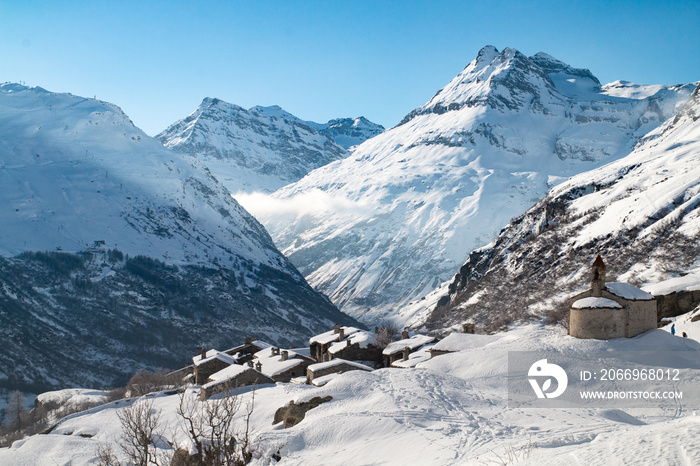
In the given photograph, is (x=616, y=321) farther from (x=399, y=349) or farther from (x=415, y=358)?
(x=399, y=349)

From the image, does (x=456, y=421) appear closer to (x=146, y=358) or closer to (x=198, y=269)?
(x=146, y=358)

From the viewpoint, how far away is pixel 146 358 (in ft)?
463

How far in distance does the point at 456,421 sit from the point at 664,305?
135ft

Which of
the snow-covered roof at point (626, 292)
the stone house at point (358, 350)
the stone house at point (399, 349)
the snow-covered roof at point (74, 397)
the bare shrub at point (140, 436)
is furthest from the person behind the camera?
the snow-covered roof at point (74, 397)

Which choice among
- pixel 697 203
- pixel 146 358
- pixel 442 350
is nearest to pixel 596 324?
pixel 442 350

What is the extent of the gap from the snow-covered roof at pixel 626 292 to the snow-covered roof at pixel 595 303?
43.6 inches

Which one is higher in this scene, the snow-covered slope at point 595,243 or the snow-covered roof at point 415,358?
the snow-covered slope at point 595,243

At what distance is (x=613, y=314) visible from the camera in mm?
38938

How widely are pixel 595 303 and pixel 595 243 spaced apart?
71.7 meters

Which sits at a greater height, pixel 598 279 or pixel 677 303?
pixel 598 279

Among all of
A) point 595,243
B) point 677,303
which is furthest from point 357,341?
point 595,243

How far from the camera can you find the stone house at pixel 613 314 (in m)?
39.0

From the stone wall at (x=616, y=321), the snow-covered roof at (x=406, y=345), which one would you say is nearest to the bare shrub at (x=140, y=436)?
the stone wall at (x=616, y=321)

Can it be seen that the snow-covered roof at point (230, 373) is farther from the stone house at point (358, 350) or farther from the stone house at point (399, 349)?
the stone house at point (399, 349)
